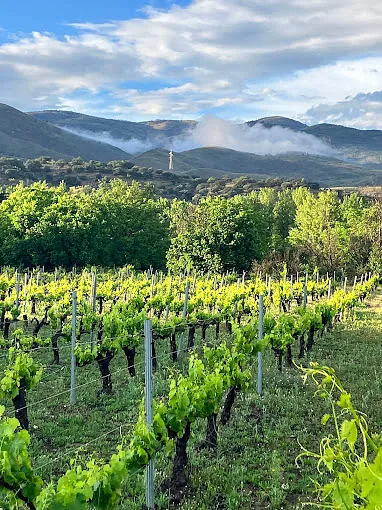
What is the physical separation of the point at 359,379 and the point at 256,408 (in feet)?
10.1

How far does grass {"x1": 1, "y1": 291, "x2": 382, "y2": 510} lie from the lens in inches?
229

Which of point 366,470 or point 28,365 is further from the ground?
point 366,470

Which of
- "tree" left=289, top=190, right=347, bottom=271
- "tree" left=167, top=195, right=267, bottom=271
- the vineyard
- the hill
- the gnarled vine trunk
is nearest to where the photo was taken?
the vineyard

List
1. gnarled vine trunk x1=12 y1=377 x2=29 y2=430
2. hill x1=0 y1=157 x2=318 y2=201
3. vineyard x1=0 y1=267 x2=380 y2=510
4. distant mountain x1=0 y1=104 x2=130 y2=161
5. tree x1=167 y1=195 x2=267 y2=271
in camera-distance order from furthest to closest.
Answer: distant mountain x1=0 y1=104 x2=130 y2=161
hill x1=0 y1=157 x2=318 y2=201
tree x1=167 y1=195 x2=267 y2=271
gnarled vine trunk x1=12 y1=377 x2=29 y2=430
vineyard x1=0 y1=267 x2=380 y2=510

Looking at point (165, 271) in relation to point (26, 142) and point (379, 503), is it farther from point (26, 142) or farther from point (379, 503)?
point (26, 142)

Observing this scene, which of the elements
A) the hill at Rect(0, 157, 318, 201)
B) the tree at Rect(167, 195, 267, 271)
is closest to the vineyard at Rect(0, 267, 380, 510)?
the tree at Rect(167, 195, 267, 271)

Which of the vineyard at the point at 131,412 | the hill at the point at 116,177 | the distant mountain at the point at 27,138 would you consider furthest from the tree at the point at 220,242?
the distant mountain at the point at 27,138

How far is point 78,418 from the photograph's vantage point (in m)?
8.33

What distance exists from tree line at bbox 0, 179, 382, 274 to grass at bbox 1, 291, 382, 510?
2143 cm

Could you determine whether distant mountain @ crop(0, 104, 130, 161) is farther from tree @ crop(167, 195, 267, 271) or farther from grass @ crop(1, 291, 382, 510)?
grass @ crop(1, 291, 382, 510)

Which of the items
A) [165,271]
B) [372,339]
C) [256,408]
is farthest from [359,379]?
[165,271]

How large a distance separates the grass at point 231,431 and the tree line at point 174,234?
2143cm

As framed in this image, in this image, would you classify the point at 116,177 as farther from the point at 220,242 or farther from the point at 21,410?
the point at 21,410

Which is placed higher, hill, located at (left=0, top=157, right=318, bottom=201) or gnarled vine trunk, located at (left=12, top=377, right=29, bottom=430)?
hill, located at (left=0, top=157, right=318, bottom=201)
